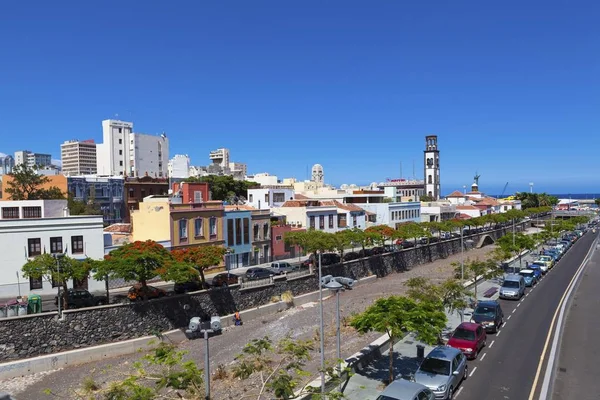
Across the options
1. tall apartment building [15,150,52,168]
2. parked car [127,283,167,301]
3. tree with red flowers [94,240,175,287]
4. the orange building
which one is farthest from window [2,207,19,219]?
tall apartment building [15,150,52,168]

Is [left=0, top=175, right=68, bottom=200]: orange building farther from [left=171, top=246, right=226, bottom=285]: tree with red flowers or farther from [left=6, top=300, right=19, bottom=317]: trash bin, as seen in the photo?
[left=6, top=300, right=19, bottom=317]: trash bin

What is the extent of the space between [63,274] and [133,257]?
4212 mm

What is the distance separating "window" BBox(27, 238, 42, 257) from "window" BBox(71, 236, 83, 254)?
2.43 metres

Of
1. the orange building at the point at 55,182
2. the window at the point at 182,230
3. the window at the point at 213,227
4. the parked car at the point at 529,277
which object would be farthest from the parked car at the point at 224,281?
the orange building at the point at 55,182

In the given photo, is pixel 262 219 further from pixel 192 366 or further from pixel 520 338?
pixel 192 366

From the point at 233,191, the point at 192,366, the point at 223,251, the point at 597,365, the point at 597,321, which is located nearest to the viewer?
the point at 192,366

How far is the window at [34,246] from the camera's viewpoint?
37438mm

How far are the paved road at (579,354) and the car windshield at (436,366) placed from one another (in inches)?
166

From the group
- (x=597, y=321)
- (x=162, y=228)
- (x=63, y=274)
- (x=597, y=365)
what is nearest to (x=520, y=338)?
(x=597, y=365)

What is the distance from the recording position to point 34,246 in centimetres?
3769

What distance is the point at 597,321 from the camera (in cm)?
3080

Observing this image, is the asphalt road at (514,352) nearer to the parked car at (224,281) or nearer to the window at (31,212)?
the parked car at (224,281)

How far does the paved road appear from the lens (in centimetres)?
1922

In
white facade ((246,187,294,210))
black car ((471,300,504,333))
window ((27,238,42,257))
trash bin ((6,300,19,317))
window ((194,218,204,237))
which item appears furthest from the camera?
white facade ((246,187,294,210))
